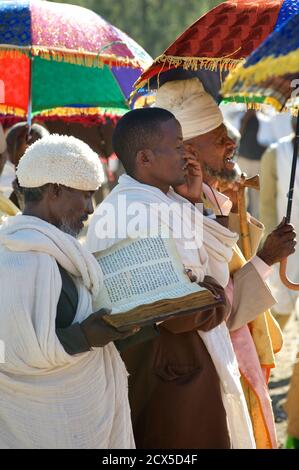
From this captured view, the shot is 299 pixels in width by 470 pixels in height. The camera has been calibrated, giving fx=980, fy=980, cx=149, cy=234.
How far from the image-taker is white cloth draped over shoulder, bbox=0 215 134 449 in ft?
11.8

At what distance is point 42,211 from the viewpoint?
12.5ft

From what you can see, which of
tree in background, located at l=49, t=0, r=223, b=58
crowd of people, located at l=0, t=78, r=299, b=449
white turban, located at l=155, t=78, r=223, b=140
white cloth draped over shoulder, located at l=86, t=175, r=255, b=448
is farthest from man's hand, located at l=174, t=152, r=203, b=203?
tree in background, located at l=49, t=0, r=223, b=58

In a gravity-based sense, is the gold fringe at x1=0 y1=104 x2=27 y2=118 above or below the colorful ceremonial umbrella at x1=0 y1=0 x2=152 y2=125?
below

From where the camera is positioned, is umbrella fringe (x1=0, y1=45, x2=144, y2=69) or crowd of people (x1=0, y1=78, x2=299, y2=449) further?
umbrella fringe (x1=0, y1=45, x2=144, y2=69)

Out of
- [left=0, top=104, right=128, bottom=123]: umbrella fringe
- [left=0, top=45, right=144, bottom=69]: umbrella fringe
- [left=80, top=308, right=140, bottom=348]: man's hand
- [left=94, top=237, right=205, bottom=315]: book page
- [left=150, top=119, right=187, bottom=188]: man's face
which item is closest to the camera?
[left=80, top=308, right=140, bottom=348]: man's hand

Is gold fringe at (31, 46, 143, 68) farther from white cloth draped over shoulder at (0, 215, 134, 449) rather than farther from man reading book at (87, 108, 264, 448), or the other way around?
white cloth draped over shoulder at (0, 215, 134, 449)

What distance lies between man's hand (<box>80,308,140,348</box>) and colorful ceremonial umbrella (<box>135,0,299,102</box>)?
1.77 m

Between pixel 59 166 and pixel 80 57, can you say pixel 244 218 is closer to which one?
pixel 80 57

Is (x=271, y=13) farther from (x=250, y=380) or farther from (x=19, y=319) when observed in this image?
(x=19, y=319)

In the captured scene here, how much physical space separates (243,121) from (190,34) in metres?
8.67

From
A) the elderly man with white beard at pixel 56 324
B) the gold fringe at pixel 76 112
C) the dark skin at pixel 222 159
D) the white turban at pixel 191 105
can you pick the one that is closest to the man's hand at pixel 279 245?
the dark skin at pixel 222 159

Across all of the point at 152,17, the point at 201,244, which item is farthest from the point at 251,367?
the point at 152,17

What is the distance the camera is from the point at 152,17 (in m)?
26.9

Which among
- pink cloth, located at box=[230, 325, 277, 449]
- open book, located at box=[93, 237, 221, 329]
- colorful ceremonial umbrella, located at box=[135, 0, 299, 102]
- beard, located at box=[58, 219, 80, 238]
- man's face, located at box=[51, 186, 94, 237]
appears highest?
colorful ceremonial umbrella, located at box=[135, 0, 299, 102]
